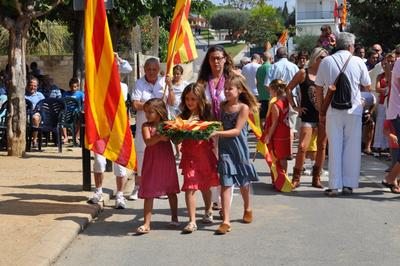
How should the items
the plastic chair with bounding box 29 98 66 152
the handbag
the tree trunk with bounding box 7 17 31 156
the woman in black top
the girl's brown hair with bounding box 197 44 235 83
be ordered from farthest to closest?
the plastic chair with bounding box 29 98 66 152
the tree trunk with bounding box 7 17 31 156
the woman in black top
the handbag
the girl's brown hair with bounding box 197 44 235 83

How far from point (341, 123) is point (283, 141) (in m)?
1.09

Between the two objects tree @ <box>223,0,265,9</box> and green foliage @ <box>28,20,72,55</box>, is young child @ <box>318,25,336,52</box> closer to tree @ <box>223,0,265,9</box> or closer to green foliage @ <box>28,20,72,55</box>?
green foliage @ <box>28,20,72,55</box>

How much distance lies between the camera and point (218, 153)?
24.1 ft

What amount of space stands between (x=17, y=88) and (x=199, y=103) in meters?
6.07

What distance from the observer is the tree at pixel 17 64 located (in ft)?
40.0

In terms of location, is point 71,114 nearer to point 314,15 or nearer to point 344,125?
point 344,125

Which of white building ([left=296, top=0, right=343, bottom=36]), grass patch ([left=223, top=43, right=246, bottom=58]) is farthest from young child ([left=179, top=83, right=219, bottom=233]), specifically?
white building ([left=296, top=0, right=343, bottom=36])

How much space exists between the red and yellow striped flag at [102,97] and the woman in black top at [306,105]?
288cm

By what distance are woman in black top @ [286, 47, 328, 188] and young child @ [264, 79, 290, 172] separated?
0.12 metres

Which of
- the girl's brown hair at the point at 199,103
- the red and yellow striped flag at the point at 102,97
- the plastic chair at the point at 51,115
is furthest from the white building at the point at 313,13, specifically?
the girl's brown hair at the point at 199,103

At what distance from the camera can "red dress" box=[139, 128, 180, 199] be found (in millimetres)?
7242

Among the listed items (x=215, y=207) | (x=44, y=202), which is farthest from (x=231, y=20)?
(x=215, y=207)

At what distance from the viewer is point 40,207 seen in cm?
815

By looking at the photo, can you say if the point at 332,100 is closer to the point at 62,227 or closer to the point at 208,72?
the point at 208,72
